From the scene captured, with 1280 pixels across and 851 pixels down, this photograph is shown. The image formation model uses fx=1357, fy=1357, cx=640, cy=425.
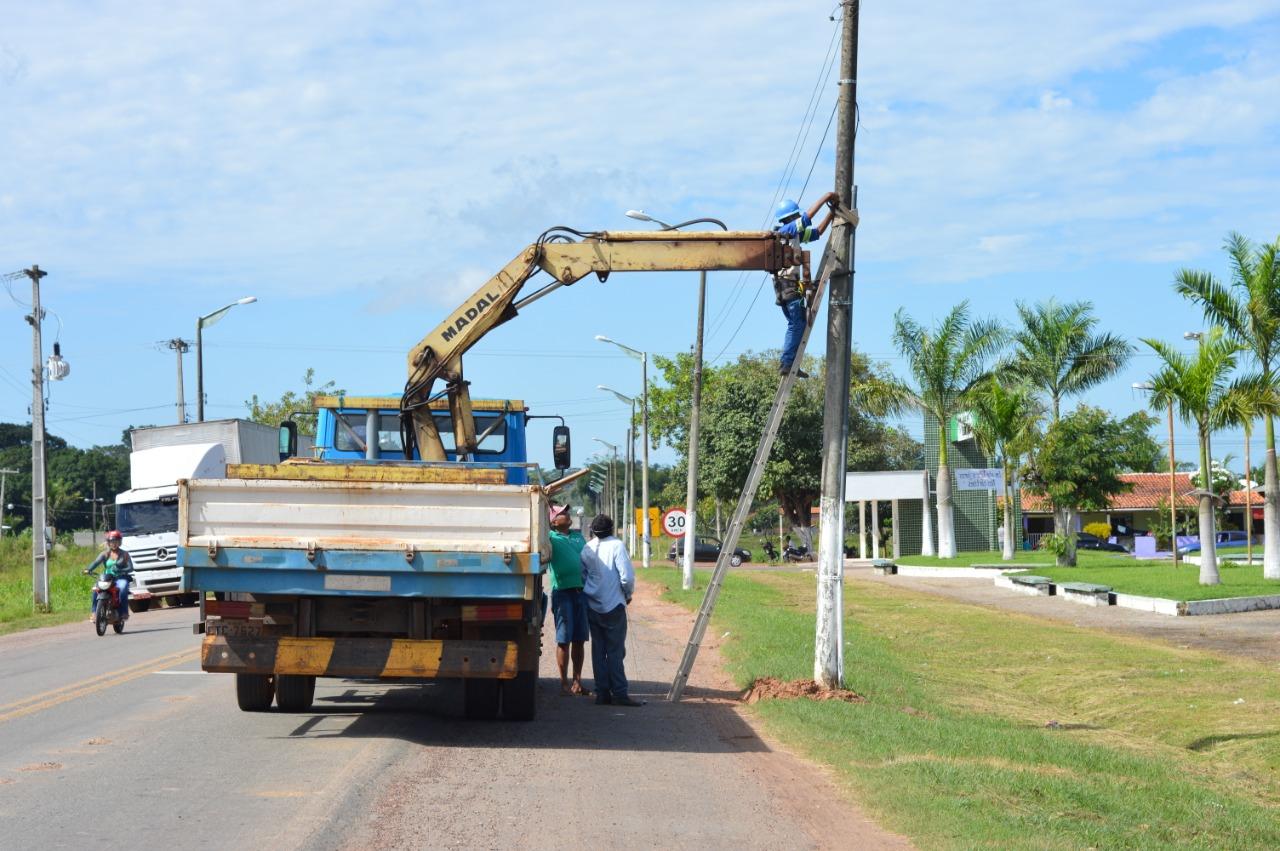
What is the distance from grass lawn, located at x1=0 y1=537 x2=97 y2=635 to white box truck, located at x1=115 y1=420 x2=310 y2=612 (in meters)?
1.71

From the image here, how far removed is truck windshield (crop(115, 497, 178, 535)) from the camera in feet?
104

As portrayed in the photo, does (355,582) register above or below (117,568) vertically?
above

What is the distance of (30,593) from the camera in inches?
1430

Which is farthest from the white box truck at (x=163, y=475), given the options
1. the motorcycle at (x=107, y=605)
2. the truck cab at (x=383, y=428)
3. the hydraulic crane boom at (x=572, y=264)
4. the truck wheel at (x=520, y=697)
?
the truck wheel at (x=520, y=697)

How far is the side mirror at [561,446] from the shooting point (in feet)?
50.7

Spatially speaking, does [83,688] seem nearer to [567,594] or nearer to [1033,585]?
[567,594]

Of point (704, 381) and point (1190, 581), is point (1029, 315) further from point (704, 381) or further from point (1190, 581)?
point (704, 381)

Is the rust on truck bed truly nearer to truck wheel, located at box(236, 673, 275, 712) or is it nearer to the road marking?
truck wheel, located at box(236, 673, 275, 712)

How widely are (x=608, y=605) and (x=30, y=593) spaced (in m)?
28.5

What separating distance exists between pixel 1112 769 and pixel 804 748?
229 cm

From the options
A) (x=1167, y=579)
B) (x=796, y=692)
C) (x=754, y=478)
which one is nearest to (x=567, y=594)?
(x=754, y=478)

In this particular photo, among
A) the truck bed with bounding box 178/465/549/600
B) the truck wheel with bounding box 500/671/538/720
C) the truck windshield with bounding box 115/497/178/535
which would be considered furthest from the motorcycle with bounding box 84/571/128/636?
the truck bed with bounding box 178/465/549/600

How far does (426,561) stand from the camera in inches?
396

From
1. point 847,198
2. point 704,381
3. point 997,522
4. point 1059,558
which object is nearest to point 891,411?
point 1059,558
